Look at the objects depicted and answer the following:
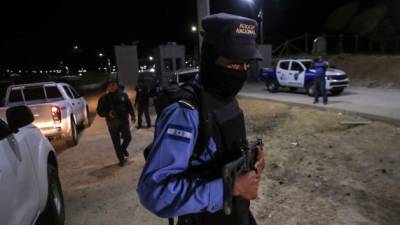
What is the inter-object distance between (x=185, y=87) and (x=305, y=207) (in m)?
4.09

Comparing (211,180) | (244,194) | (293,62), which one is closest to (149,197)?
(211,180)

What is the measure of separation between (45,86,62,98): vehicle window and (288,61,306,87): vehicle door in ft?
38.3

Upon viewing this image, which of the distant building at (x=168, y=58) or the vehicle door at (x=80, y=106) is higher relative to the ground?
the distant building at (x=168, y=58)

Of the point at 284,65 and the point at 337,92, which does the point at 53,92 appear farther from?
the point at 284,65

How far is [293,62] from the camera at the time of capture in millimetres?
20234

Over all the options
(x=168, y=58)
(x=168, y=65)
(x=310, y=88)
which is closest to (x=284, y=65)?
(x=310, y=88)

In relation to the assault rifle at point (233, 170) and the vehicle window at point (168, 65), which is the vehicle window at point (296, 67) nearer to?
the vehicle window at point (168, 65)

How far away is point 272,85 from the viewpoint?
2214 centimetres

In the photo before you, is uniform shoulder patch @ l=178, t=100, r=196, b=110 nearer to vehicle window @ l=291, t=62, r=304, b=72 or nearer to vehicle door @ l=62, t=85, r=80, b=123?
vehicle door @ l=62, t=85, r=80, b=123

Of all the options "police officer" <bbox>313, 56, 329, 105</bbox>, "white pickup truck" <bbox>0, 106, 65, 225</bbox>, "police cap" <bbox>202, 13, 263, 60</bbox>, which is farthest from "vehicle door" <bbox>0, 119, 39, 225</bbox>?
"police officer" <bbox>313, 56, 329, 105</bbox>

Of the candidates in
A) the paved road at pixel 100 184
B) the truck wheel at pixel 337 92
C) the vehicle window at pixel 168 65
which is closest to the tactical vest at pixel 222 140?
the paved road at pixel 100 184

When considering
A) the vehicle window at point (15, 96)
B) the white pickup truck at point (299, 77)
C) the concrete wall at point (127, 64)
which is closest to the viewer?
the vehicle window at point (15, 96)

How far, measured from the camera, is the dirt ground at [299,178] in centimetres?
525

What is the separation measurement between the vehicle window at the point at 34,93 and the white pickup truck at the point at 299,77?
10.8 meters
